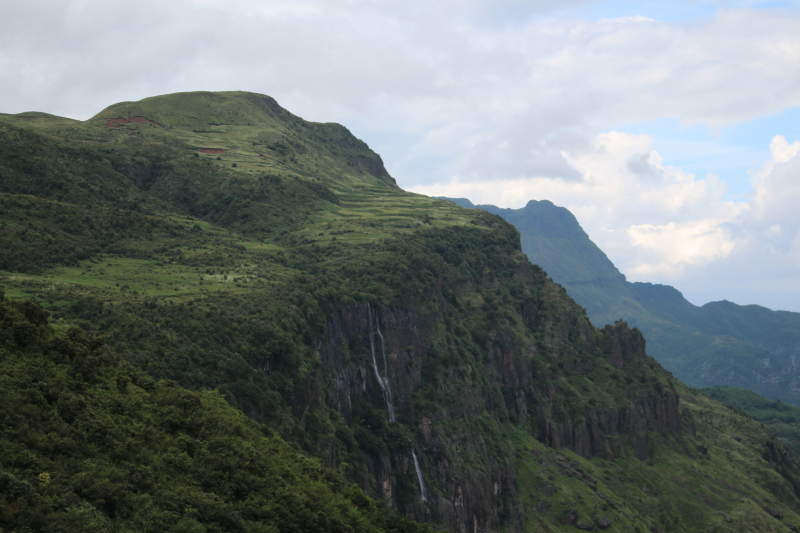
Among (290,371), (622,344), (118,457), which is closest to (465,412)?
(290,371)

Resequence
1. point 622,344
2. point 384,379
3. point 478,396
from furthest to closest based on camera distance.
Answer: point 622,344
point 478,396
point 384,379

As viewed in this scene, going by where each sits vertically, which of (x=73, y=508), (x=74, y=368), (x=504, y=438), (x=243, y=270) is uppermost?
(x=243, y=270)

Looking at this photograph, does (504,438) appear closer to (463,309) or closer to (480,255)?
(463,309)

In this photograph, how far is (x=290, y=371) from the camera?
8962 cm

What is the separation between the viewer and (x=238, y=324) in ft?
286

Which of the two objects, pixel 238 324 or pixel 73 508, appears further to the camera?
pixel 238 324

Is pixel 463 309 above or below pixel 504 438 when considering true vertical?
above

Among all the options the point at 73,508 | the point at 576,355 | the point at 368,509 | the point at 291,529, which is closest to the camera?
the point at 73,508

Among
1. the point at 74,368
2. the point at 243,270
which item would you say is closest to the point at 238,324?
the point at 243,270

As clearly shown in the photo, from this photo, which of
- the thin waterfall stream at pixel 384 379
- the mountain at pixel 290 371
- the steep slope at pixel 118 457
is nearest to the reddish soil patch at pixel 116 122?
the mountain at pixel 290 371

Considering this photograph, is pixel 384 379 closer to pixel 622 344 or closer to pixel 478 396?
pixel 478 396

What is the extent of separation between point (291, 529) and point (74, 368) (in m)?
19.0

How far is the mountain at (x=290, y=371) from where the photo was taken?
40.5 meters

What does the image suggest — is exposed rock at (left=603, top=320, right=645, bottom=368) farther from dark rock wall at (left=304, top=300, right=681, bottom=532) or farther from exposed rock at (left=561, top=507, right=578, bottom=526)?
exposed rock at (left=561, top=507, right=578, bottom=526)
